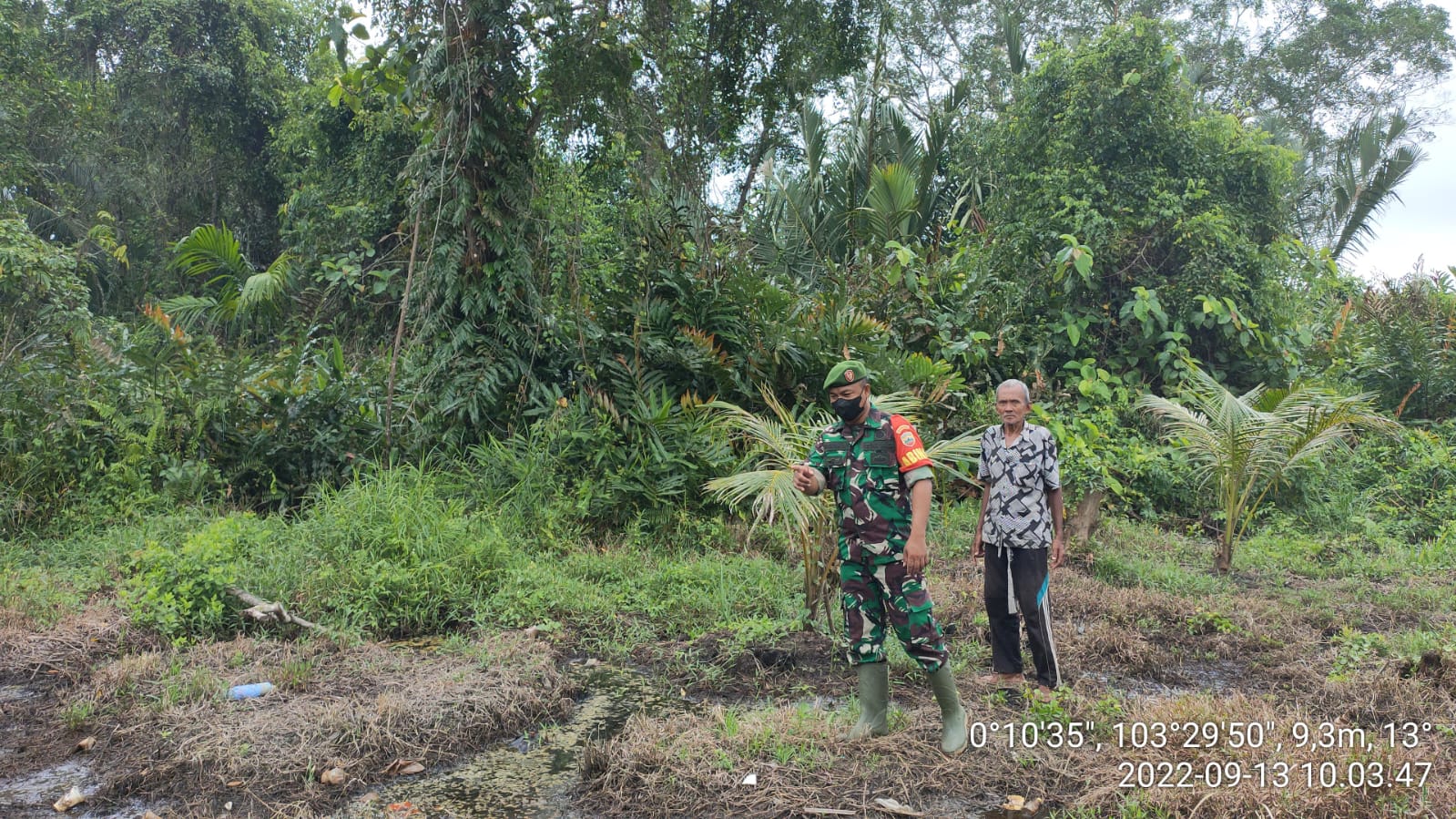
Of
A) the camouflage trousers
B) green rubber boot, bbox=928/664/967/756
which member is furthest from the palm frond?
green rubber boot, bbox=928/664/967/756

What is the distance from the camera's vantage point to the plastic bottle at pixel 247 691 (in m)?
4.45

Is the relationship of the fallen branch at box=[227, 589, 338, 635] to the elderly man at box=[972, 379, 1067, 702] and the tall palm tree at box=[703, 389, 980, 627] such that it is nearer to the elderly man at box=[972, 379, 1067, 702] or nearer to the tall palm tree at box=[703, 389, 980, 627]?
the tall palm tree at box=[703, 389, 980, 627]

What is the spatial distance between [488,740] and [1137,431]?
26.6 ft

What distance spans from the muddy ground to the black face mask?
136cm

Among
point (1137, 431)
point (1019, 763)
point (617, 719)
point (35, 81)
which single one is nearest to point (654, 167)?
point (1137, 431)

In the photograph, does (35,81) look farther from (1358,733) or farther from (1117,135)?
(1358,733)

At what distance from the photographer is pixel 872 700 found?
13.3 ft

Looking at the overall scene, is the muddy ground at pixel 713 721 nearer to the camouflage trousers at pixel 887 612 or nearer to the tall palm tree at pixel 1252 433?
the camouflage trousers at pixel 887 612

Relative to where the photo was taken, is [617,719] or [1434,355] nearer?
[617,719]

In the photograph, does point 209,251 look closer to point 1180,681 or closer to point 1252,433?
point 1180,681

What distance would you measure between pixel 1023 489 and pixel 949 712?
1.29 meters

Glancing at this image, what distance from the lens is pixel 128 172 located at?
58.8ft

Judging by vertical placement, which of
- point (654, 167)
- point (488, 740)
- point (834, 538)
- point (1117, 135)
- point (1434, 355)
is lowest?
point (488, 740)


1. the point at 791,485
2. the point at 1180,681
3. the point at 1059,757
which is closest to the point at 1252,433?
the point at 1180,681
